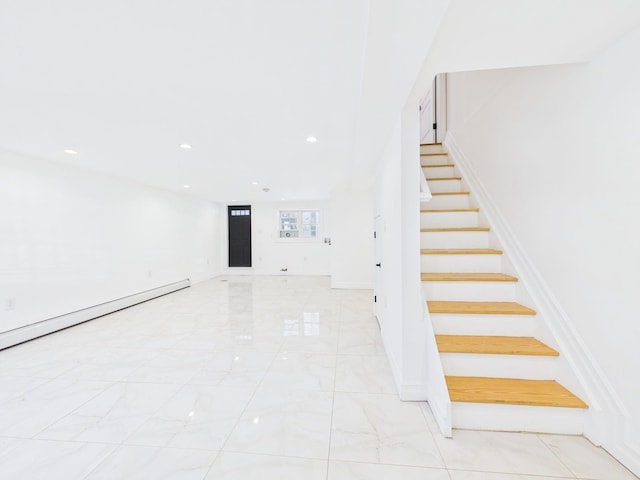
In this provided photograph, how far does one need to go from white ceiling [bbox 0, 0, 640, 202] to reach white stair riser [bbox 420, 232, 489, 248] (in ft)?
3.28

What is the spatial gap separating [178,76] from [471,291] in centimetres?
254

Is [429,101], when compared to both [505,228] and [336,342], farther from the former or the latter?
[336,342]

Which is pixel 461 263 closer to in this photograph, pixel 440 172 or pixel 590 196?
pixel 590 196

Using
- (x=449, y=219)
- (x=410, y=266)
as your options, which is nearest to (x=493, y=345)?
(x=410, y=266)

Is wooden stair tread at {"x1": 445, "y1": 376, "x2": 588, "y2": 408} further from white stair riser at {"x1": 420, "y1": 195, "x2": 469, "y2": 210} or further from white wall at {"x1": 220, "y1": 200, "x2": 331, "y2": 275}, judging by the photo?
white wall at {"x1": 220, "y1": 200, "x2": 331, "y2": 275}

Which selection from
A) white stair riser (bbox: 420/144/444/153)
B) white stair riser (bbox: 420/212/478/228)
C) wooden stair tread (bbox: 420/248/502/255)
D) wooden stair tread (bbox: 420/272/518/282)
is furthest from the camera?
white stair riser (bbox: 420/144/444/153)

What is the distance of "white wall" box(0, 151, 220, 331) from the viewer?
3.03 metres

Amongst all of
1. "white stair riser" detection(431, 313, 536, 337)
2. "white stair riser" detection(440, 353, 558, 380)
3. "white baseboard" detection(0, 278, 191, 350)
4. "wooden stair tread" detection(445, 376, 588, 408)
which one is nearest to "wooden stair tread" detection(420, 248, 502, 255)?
"white stair riser" detection(431, 313, 536, 337)

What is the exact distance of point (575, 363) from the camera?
1.59 m

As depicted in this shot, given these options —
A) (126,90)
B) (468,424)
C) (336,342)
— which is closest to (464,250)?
(468,424)

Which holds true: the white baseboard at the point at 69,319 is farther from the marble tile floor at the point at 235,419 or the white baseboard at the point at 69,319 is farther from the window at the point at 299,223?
the window at the point at 299,223

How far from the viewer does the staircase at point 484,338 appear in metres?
1.56

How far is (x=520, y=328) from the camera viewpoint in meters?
1.93

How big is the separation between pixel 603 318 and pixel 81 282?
5.28 m
